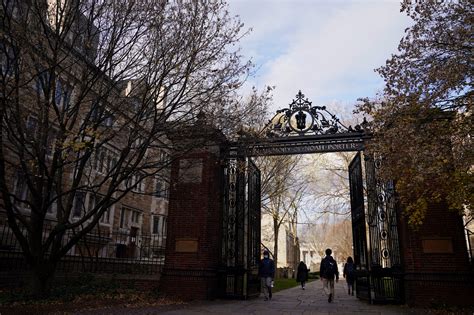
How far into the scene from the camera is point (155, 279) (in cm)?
1142

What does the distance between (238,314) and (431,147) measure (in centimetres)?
527

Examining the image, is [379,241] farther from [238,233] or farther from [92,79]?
[92,79]

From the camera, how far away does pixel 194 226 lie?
11.4 m

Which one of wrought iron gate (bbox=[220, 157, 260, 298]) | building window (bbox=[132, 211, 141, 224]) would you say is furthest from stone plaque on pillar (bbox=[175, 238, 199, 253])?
building window (bbox=[132, 211, 141, 224])

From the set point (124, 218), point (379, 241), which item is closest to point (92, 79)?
point (379, 241)

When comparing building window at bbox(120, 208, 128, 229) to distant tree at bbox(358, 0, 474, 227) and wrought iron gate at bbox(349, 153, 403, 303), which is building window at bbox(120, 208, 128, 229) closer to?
wrought iron gate at bbox(349, 153, 403, 303)

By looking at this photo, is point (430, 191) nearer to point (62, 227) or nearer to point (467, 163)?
point (467, 163)

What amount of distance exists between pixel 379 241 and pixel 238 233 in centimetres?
413

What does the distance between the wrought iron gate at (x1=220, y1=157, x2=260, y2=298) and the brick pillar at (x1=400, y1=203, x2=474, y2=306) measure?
4479 mm

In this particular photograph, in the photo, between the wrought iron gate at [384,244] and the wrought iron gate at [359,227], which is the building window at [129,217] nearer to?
the wrought iron gate at [359,227]

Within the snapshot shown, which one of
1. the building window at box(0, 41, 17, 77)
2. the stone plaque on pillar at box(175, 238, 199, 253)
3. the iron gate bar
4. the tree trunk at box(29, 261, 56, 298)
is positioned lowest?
the tree trunk at box(29, 261, 56, 298)

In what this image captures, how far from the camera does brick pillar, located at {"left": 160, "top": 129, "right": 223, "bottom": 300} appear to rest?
10969 mm

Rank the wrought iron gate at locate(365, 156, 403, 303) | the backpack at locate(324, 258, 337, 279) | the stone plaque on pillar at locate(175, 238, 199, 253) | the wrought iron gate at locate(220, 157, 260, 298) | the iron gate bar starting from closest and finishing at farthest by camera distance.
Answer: the wrought iron gate at locate(365, 156, 403, 303)
the stone plaque on pillar at locate(175, 238, 199, 253)
the wrought iron gate at locate(220, 157, 260, 298)
the iron gate bar
the backpack at locate(324, 258, 337, 279)

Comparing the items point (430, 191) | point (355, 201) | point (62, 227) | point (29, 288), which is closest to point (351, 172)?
point (355, 201)
